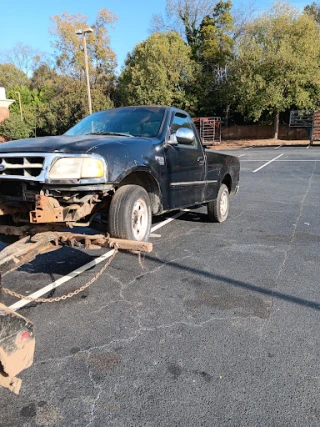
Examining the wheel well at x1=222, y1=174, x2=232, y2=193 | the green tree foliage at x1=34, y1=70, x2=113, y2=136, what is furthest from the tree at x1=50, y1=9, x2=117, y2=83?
the wheel well at x1=222, y1=174, x2=232, y2=193

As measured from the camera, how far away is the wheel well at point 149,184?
4.23 metres

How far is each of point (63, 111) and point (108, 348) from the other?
147 ft

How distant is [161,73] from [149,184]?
34727mm

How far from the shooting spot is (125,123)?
4.99 meters

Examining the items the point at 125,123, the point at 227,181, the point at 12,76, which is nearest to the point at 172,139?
the point at 125,123

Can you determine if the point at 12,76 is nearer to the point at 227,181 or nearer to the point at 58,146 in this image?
the point at 227,181

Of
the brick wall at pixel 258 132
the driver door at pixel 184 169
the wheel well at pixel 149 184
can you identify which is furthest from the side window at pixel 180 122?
the brick wall at pixel 258 132

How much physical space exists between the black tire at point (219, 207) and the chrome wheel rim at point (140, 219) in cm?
286

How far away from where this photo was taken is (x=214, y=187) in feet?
21.3

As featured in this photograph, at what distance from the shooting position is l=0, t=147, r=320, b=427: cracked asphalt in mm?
2355

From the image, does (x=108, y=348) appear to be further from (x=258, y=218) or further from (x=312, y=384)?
(x=258, y=218)

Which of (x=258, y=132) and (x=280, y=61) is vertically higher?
(x=280, y=61)

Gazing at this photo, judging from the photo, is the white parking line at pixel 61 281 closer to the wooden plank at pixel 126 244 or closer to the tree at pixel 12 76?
the wooden plank at pixel 126 244

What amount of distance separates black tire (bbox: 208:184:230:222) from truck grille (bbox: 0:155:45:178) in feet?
12.9
